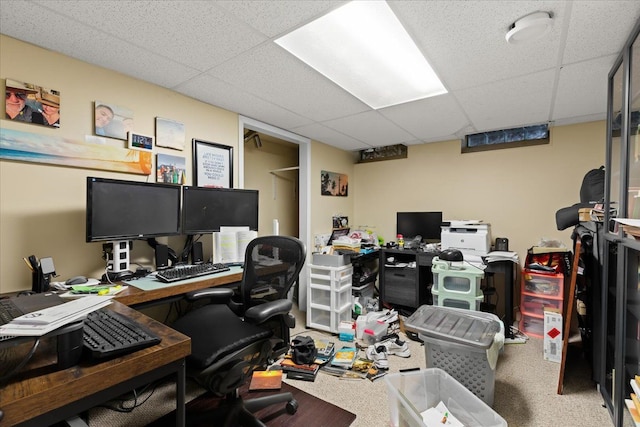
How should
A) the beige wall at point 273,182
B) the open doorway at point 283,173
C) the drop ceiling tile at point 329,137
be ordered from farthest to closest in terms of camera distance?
1. the beige wall at point 273,182
2. the drop ceiling tile at point 329,137
3. the open doorway at point 283,173

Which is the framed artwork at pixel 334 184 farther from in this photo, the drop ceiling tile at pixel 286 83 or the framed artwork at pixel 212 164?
the framed artwork at pixel 212 164

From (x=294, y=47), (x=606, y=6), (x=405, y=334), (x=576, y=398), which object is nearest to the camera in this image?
(x=606, y=6)

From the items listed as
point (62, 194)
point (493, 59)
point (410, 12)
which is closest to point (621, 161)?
point (493, 59)

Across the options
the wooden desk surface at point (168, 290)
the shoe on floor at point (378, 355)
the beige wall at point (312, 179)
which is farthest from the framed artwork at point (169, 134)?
the shoe on floor at point (378, 355)

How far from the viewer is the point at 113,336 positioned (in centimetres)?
91

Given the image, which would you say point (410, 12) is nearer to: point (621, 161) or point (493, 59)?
point (493, 59)

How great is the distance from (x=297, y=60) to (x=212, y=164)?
119cm

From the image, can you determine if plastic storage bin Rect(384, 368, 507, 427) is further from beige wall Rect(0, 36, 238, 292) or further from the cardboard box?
beige wall Rect(0, 36, 238, 292)

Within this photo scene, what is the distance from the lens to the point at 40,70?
5.47ft

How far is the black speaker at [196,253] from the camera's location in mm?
2299

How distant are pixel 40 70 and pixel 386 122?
2.70m

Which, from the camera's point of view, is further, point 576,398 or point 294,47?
point 576,398

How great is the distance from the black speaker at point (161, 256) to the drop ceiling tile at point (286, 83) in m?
1.29

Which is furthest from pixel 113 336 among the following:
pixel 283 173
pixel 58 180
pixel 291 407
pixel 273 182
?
pixel 283 173
